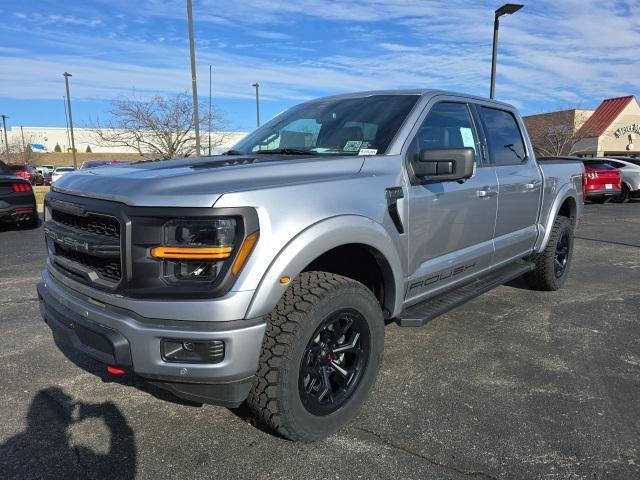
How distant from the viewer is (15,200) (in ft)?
31.3

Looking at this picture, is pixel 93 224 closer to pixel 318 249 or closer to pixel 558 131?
pixel 318 249

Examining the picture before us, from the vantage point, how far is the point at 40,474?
2381 millimetres

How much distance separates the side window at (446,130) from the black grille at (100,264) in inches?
74.4

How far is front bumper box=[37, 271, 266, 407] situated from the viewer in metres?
2.18

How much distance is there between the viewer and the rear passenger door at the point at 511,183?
422cm

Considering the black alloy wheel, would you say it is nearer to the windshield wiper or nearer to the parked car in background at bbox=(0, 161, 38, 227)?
the windshield wiper

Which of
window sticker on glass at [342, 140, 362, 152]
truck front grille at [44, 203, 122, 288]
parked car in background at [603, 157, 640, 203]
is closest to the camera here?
truck front grille at [44, 203, 122, 288]

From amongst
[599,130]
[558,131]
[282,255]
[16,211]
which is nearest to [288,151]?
[282,255]

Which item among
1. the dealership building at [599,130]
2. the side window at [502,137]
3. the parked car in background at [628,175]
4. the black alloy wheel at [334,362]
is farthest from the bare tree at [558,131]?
the black alloy wheel at [334,362]

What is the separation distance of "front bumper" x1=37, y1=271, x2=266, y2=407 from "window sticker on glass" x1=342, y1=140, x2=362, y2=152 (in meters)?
1.44

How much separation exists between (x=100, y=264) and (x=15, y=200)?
27.8 feet

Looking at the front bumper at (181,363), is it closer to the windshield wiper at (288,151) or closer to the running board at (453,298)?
the running board at (453,298)

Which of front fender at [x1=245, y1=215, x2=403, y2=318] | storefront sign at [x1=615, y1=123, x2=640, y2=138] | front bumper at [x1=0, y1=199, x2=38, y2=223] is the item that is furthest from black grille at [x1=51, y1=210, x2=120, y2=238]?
storefront sign at [x1=615, y1=123, x2=640, y2=138]

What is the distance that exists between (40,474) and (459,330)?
3.19 m
